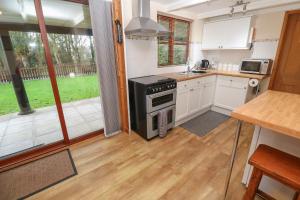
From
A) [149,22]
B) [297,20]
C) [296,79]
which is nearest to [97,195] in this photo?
[149,22]

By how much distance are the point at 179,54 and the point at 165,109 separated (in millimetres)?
1860

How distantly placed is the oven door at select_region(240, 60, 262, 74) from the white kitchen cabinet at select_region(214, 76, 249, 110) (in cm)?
30

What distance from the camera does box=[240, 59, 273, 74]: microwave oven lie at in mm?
2916

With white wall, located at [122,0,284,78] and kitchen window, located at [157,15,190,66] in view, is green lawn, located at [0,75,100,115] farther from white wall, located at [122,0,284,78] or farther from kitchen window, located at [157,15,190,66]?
kitchen window, located at [157,15,190,66]

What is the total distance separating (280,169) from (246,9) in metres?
3.06

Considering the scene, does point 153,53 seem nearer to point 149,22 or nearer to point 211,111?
point 149,22

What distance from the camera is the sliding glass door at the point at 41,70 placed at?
82.0 inches

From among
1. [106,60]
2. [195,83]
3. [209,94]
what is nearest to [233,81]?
[209,94]

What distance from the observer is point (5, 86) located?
229 centimetres

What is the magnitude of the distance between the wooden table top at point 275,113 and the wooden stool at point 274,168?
0.28 metres

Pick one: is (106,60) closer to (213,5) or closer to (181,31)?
(181,31)

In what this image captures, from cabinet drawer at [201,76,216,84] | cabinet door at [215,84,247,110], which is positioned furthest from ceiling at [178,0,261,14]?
cabinet door at [215,84,247,110]

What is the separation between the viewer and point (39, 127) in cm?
286

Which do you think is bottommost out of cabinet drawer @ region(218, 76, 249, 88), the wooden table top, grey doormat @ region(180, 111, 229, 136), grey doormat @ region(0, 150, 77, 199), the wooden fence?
grey doormat @ region(0, 150, 77, 199)
